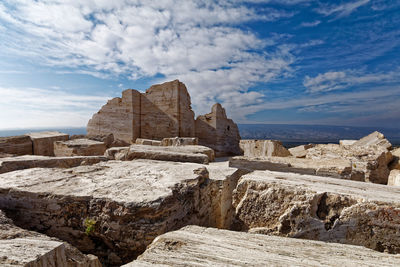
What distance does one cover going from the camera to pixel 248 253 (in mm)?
1136

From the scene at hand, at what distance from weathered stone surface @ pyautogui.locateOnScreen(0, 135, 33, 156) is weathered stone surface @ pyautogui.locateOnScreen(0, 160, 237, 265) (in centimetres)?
627

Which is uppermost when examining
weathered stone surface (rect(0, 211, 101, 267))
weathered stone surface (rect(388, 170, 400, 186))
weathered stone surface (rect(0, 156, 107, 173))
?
weathered stone surface (rect(0, 156, 107, 173))

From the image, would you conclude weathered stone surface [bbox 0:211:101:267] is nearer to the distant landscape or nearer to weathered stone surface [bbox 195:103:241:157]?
weathered stone surface [bbox 195:103:241:157]

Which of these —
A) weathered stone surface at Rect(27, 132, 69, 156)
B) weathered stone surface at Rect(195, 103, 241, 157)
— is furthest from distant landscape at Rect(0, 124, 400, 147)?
weathered stone surface at Rect(27, 132, 69, 156)

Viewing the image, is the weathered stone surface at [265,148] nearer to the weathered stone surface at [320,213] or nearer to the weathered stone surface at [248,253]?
the weathered stone surface at [320,213]

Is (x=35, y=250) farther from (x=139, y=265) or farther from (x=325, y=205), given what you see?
(x=325, y=205)

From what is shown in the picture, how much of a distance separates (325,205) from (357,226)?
0.70ft

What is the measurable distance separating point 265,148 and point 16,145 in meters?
9.81

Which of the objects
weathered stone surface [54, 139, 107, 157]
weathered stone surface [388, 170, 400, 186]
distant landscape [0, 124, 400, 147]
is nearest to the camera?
weathered stone surface [388, 170, 400, 186]

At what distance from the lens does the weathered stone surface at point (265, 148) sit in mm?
8586

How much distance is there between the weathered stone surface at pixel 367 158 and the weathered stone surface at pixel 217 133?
5.47 m

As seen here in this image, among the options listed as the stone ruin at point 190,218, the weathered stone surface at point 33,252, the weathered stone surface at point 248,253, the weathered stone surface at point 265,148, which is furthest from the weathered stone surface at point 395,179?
the weathered stone surface at point 33,252

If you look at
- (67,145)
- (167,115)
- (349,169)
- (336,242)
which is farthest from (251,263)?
(167,115)

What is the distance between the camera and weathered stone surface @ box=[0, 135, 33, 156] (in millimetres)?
6748
